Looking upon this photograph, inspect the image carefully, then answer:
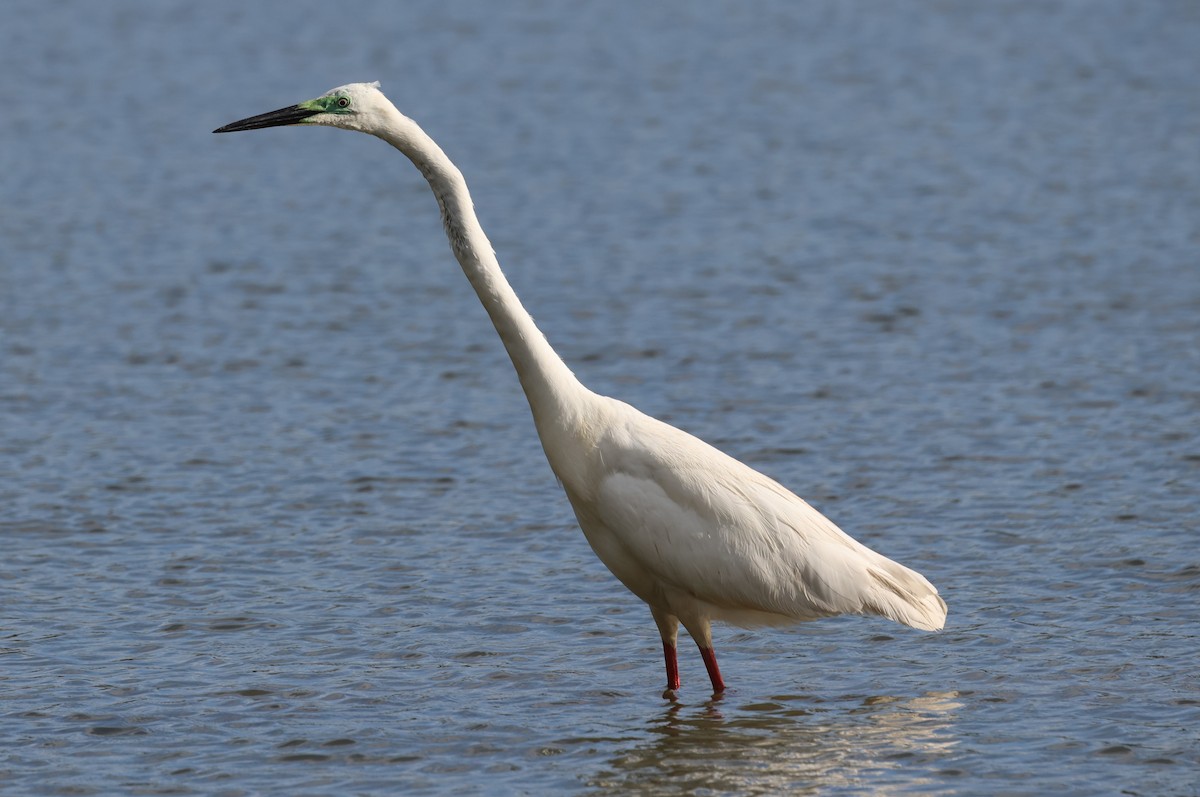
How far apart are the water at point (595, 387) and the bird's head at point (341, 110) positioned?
9.55ft

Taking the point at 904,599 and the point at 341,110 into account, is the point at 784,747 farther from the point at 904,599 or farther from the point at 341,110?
the point at 341,110

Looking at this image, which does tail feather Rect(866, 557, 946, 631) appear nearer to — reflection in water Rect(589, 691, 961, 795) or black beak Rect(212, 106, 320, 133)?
reflection in water Rect(589, 691, 961, 795)

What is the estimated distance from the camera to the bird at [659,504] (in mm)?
8719

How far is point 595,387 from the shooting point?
15258 millimetres

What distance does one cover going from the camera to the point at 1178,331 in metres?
16.2

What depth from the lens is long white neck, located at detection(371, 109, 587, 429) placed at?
28.5 ft

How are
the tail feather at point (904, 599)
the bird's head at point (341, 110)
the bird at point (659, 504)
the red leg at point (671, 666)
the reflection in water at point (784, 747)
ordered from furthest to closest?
1. the red leg at point (671, 666)
2. the tail feather at point (904, 599)
3. the bird at point (659, 504)
4. the bird's head at point (341, 110)
5. the reflection in water at point (784, 747)

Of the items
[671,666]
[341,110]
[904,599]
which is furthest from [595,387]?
[341,110]

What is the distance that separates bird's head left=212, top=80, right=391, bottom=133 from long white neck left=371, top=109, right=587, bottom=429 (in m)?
0.09

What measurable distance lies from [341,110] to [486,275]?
105cm

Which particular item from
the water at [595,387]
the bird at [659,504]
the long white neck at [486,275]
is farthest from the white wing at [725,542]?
the water at [595,387]

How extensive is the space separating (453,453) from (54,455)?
9.83 ft

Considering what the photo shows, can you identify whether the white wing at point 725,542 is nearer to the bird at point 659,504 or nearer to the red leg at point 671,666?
the bird at point 659,504

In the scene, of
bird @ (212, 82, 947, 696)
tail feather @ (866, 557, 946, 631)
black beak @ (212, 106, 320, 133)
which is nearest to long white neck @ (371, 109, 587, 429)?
bird @ (212, 82, 947, 696)
